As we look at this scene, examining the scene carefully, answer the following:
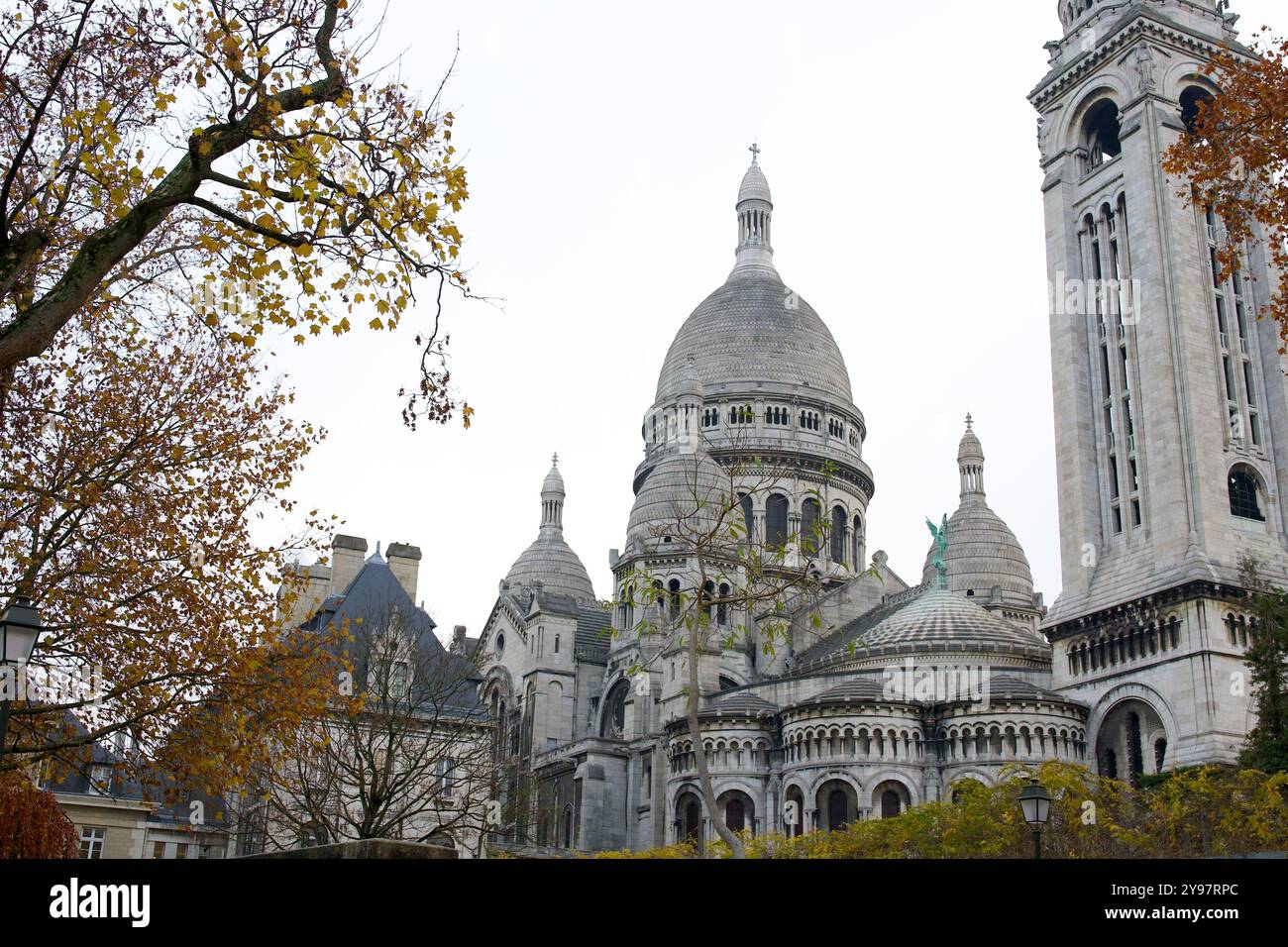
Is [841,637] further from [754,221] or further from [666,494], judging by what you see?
[754,221]

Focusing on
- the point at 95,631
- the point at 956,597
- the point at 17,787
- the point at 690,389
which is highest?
the point at 690,389

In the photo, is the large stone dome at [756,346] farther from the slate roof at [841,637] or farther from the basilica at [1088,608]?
the slate roof at [841,637]

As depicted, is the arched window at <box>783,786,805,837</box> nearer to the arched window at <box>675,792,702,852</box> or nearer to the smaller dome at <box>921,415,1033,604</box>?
the arched window at <box>675,792,702,852</box>

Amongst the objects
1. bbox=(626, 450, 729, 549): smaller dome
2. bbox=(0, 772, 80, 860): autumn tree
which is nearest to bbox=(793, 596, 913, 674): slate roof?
bbox=(626, 450, 729, 549): smaller dome

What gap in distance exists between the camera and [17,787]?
23.4 m

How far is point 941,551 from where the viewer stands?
7794 cm

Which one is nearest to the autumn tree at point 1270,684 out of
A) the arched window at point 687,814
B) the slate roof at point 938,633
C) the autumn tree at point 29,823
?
the slate roof at point 938,633

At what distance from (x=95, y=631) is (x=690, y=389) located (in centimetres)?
6847

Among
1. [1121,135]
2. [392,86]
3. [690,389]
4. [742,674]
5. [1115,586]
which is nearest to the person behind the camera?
[392,86]

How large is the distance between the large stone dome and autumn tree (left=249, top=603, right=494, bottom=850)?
153 ft

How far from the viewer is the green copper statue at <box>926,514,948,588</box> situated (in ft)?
239
